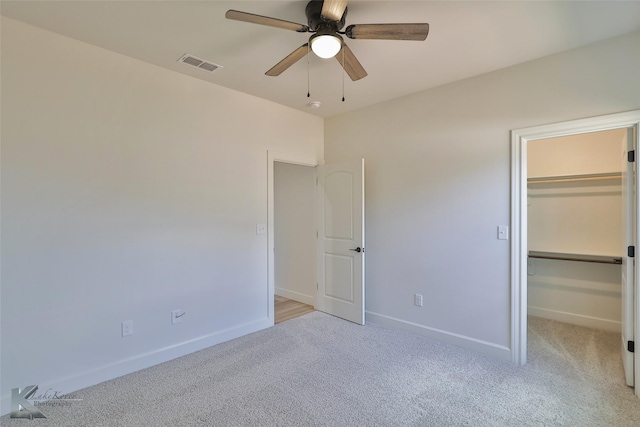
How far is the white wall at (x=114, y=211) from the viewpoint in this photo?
217cm

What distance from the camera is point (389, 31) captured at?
1.79m

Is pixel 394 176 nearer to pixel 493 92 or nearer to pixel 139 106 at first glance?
pixel 493 92

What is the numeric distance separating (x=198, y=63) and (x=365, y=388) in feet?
10.1

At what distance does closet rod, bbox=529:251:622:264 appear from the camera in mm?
3375

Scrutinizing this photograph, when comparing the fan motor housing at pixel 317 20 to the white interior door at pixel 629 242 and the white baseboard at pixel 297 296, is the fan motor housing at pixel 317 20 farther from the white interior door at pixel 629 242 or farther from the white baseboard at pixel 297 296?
the white baseboard at pixel 297 296

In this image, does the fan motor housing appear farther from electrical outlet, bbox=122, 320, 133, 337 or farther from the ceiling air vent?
electrical outlet, bbox=122, 320, 133, 337

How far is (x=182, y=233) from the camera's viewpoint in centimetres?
298

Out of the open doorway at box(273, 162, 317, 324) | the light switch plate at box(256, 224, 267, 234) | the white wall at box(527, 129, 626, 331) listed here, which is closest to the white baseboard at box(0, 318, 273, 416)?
the open doorway at box(273, 162, 317, 324)

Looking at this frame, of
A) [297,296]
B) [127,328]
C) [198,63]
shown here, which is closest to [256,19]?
[198,63]

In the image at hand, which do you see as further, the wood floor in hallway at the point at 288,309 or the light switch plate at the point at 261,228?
the wood floor in hallway at the point at 288,309

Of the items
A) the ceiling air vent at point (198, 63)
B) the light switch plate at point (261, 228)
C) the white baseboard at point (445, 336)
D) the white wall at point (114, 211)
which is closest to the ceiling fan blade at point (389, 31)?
the ceiling air vent at point (198, 63)

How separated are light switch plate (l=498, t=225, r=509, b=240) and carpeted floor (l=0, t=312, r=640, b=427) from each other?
44.9 inches

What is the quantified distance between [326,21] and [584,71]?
2.19 metres

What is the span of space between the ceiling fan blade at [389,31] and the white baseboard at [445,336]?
277 centimetres
